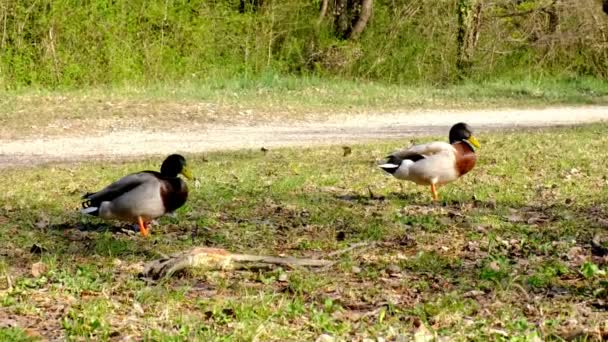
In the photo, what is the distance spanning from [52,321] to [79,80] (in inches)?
609

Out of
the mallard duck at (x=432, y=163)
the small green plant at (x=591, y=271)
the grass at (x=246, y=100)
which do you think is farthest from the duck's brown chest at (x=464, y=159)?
the grass at (x=246, y=100)

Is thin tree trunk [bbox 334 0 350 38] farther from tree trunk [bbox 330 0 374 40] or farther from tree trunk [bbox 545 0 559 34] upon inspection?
tree trunk [bbox 545 0 559 34]

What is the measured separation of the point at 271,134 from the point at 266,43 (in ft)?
30.9

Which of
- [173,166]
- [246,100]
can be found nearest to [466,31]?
[246,100]

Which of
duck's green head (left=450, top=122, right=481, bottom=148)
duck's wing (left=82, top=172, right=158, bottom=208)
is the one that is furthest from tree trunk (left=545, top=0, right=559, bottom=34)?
duck's wing (left=82, top=172, right=158, bottom=208)

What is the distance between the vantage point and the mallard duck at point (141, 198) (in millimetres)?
6371

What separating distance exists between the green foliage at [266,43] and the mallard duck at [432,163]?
472 inches

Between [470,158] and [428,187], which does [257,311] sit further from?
[428,187]

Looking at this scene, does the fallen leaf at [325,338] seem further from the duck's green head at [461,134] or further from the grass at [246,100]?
the grass at [246,100]

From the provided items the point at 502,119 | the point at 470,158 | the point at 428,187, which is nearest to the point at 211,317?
the point at 470,158

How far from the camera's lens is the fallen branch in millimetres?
5223

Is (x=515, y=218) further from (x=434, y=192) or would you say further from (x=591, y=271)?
(x=591, y=271)

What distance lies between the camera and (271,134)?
13.5 m

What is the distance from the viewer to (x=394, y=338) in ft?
13.8
